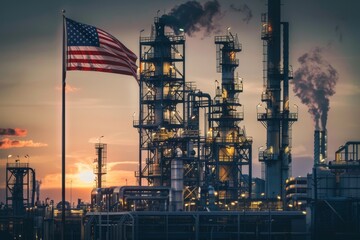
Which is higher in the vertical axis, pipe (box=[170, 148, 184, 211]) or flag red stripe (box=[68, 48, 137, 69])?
flag red stripe (box=[68, 48, 137, 69])

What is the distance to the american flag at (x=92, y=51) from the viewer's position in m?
52.7

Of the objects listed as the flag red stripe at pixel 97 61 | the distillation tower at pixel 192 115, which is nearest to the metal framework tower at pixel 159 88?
the distillation tower at pixel 192 115

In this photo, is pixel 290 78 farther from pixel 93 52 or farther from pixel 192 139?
pixel 93 52

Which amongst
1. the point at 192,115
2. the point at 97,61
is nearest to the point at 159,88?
the point at 192,115

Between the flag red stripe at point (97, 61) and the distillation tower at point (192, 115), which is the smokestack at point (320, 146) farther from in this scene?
the flag red stripe at point (97, 61)

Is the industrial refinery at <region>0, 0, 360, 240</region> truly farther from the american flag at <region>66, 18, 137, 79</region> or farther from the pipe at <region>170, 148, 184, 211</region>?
the american flag at <region>66, 18, 137, 79</region>

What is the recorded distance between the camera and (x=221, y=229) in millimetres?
104500

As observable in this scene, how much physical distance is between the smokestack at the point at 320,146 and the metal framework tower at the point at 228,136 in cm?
1085

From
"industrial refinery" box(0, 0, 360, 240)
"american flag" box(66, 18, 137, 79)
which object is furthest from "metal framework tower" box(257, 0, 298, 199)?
"american flag" box(66, 18, 137, 79)

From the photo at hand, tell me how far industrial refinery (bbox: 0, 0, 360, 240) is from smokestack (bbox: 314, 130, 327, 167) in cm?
12

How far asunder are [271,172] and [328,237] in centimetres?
2515

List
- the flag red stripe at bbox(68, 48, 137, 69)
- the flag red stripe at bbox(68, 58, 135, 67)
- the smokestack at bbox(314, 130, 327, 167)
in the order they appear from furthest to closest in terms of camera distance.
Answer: the smokestack at bbox(314, 130, 327, 167) → the flag red stripe at bbox(68, 48, 137, 69) → the flag red stripe at bbox(68, 58, 135, 67)

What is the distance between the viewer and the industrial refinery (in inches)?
4070

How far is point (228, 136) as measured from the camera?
131375 millimetres
